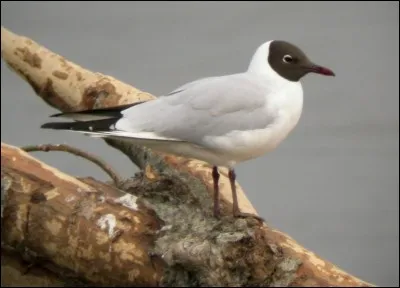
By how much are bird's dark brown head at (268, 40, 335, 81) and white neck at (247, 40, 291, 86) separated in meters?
0.01

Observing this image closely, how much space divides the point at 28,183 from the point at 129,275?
0.36m

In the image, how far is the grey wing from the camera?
2375 mm

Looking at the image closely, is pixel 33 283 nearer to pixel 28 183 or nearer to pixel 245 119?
pixel 28 183

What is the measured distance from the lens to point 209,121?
7.84ft

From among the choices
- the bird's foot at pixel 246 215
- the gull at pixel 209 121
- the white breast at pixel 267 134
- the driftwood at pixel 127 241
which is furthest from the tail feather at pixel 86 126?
the bird's foot at pixel 246 215

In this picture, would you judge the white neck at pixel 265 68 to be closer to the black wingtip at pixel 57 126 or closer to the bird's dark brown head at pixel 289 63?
the bird's dark brown head at pixel 289 63

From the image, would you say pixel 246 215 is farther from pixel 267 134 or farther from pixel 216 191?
pixel 267 134

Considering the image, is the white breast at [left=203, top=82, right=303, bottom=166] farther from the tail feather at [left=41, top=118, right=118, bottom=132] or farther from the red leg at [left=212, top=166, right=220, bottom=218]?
the tail feather at [left=41, top=118, right=118, bottom=132]

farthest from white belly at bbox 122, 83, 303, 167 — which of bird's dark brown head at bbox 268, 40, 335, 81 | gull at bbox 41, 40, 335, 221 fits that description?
bird's dark brown head at bbox 268, 40, 335, 81

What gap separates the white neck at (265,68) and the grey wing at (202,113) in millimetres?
103

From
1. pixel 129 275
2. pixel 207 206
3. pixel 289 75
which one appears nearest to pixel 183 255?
pixel 129 275

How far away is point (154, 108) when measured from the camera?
7.98 ft

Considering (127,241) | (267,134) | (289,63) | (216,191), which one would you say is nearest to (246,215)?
(216,191)

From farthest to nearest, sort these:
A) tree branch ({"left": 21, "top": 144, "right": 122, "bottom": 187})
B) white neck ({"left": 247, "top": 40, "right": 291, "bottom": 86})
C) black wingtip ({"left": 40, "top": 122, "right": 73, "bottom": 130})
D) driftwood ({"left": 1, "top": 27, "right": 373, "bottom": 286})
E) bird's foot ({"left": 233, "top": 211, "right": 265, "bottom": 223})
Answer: tree branch ({"left": 21, "top": 144, "right": 122, "bottom": 187})
white neck ({"left": 247, "top": 40, "right": 291, "bottom": 86})
bird's foot ({"left": 233, "top": 211, "right": 265, "bottom": 223})
black wingtip ({"left": 40, "top": 122, "right": 73, "bottom": 130})
driftwood ({"left": 1, "top": 27, "right": 373, "bottom": 286})
